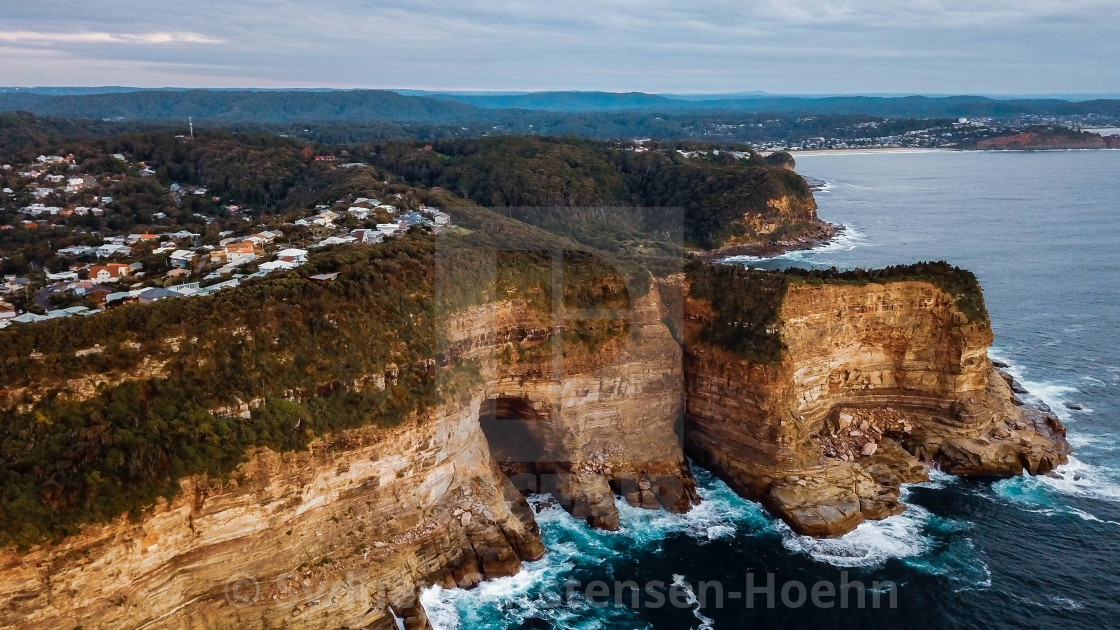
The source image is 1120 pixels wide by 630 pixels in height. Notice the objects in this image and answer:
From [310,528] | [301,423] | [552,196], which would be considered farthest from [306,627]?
[552,196]

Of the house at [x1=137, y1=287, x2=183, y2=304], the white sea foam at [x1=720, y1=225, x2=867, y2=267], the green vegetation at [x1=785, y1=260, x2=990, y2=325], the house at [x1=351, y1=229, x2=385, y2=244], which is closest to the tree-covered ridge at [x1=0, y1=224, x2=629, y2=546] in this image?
the house at [x1=137, y1=287, x2=183, y2=304]

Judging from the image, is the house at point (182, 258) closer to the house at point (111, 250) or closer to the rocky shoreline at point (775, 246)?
the house at point (111, 250)

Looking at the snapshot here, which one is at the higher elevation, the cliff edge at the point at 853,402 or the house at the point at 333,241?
the house at the point at 333,241

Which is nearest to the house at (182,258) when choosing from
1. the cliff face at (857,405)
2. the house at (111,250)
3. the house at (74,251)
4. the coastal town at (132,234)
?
the coastal town at (132,234)

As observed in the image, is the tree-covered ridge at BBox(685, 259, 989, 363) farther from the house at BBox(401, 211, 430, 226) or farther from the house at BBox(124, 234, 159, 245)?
the house at BBox(124, 234, 159, 245)

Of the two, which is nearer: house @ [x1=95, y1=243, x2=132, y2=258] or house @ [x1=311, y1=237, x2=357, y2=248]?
house @ [x1=311, y1=237, x2=357, y2=248]

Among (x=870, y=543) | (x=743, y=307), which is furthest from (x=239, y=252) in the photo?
(x=870, y=543)
